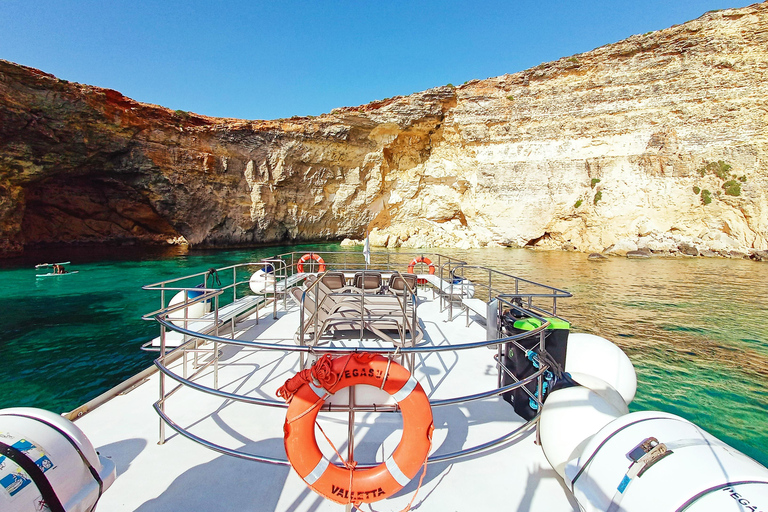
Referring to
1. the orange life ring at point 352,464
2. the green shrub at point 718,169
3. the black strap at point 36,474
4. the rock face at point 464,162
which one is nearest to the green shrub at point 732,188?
the rock face at point 464,162

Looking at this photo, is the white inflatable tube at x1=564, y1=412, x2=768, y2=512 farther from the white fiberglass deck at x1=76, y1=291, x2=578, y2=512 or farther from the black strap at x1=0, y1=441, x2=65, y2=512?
the black strap at x1=0, y1=441, x2=65, y2=512

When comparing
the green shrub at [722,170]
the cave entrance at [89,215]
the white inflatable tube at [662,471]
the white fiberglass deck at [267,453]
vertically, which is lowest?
the white fiberglass deck at [267,453]

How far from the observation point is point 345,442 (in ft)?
8.45

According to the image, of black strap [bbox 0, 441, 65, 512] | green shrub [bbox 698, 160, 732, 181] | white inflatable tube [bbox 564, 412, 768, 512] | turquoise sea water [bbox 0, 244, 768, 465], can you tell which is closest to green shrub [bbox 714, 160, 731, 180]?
green shrub [bbox 698, 160, 732, 181]

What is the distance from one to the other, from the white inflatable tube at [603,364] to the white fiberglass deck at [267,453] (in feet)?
2.73

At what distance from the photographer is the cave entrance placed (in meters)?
26.4

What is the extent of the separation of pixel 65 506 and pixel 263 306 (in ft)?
17.5

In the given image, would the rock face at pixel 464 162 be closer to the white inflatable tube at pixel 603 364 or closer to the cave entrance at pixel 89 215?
the cave entrance at pixel 89 215

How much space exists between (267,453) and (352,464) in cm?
103

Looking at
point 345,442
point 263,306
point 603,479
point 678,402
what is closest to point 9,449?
point 345,442

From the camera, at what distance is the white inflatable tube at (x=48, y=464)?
1.21 meters

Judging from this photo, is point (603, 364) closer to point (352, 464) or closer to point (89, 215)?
point (352, 464)

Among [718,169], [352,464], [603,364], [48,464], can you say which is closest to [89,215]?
[48,464]

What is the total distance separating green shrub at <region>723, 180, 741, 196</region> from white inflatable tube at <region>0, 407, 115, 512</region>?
35.7m
